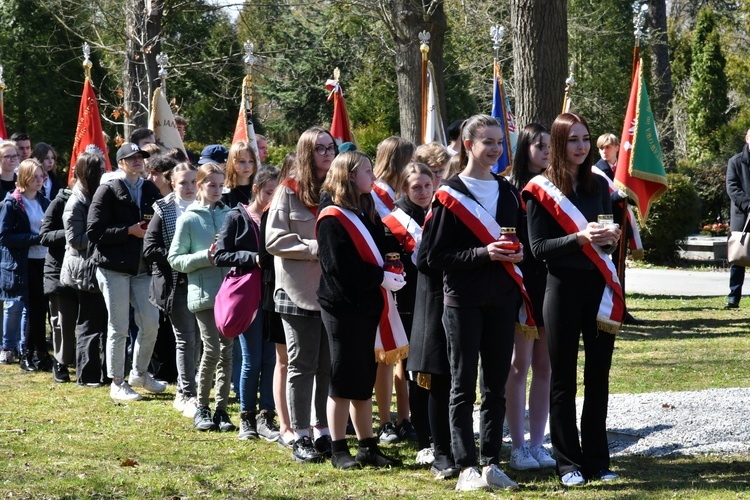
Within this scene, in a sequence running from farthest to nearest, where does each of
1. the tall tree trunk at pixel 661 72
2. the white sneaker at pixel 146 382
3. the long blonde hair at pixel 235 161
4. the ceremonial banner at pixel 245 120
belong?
the tall tree trunk at pixel 661 72
the ceremonial banner at pixel 245 120
the white sneaker at pixel 146 382
the long blonde hair at pixel 235 161

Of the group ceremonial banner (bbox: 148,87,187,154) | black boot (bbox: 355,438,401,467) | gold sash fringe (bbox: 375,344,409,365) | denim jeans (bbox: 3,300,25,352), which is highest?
ceremonial banner (bbox: 148,87,187,154)

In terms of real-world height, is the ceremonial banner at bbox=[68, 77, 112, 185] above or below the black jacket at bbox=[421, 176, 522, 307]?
above

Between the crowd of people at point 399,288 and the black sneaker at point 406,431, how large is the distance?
2cm

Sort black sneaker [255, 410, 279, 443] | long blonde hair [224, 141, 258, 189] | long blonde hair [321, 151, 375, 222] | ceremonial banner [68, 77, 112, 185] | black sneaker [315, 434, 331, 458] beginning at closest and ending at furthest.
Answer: long blonde hair [321, 151, 375, 222], black sneaker [315, 434, 331, 458], black sneaker [255, 410, 279, 443], long blonde hair [224, 141, 258, 189], ceremonial banner [68, 77, 112, 185]

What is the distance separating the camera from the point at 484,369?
223 inches

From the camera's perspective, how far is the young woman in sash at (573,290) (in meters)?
5.57

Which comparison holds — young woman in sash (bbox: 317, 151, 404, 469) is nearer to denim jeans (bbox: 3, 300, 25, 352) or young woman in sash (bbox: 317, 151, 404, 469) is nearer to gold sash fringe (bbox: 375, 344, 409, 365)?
gold sash fringe (bbox: 375, 344, 409, 365)

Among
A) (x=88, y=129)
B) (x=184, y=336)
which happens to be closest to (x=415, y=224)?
(x=184, y=336)

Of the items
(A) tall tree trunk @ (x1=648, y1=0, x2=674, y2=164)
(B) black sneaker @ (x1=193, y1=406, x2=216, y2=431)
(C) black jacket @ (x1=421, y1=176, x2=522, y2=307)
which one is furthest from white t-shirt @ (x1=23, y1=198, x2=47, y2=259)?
(A) tall tree trunk @ (x1=648, y1=0, x2=674, y2=164)

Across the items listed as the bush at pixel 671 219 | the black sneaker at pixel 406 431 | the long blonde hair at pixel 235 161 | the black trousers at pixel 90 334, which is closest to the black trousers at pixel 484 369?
the black sneaker at pixel 406 431

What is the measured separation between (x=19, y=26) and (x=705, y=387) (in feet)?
77.1

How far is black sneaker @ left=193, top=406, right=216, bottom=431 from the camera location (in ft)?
24.0

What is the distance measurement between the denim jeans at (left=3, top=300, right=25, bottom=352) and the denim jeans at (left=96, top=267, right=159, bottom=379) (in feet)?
6.13

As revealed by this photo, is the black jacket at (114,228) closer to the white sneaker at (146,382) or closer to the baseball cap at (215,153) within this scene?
the baseball cap at (215,153)
